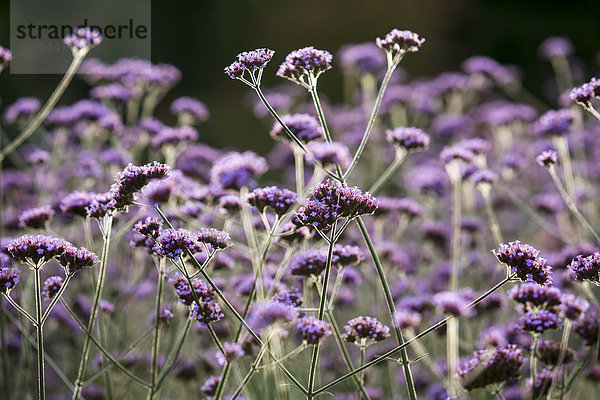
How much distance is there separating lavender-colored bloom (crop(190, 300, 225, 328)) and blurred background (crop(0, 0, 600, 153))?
26.8 ft

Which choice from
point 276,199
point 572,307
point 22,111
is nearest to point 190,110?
point 22,111

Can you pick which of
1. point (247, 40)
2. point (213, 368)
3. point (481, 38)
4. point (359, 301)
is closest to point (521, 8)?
point (481, 38)

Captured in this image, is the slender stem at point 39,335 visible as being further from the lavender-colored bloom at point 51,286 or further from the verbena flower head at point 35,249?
the lavender-colored bloom at point 51,286

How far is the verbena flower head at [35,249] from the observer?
1.73 meters

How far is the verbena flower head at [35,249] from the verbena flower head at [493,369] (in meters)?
1.31

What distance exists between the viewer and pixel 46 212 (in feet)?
7.67

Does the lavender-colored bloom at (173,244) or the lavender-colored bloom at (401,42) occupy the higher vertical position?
the lavender-colored bloom at (401,42)

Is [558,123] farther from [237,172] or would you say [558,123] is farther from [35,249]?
[35,249]

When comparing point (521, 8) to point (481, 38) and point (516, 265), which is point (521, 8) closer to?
point (481, 38)

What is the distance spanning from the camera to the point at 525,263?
1660 mm

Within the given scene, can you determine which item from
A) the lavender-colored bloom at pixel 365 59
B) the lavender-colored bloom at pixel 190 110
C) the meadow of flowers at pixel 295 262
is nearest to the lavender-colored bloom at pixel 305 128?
the meadow of flowers at pixel 295 262

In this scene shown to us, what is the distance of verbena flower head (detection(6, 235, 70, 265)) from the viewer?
5.68 feet

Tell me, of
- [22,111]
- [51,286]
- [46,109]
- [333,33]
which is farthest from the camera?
[333,33]

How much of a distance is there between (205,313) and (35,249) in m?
0.54
